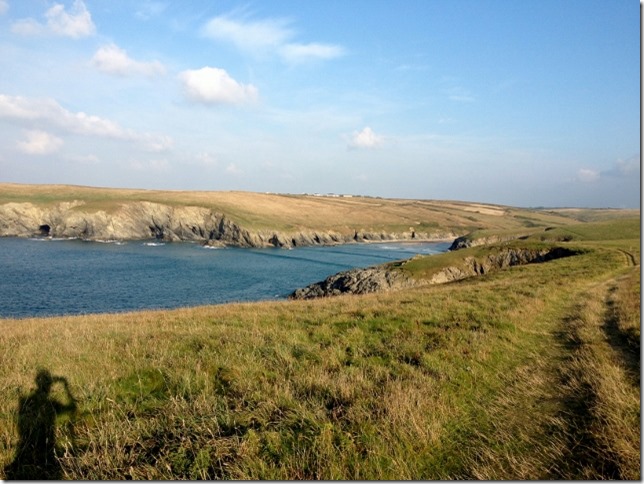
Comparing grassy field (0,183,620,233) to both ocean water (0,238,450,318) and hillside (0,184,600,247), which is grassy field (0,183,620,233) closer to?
hillside (0,184,600,247)

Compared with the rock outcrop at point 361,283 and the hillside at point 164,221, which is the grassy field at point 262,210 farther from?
the rock outcrop at point 361,283

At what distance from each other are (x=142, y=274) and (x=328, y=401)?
7285cm

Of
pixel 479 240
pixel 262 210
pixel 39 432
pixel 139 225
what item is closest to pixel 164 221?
pixel 139 225

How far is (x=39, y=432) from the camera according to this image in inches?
255

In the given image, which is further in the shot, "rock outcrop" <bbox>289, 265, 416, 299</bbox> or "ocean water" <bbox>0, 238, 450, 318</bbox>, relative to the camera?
"rock outcrop" <bbox>289, 265, 416, 299</bbox>

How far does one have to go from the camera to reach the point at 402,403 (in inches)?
272

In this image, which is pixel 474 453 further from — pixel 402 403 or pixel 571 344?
pixel 571 344

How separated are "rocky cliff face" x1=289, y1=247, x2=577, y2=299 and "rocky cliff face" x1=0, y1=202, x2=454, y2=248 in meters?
74.8

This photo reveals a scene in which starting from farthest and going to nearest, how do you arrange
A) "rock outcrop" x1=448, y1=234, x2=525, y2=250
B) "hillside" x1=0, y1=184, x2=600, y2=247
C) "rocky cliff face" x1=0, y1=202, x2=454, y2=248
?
"hillside" x1=0, y1=184, x2=600, y2=247, "rocky cliff face" x1=0, y1=202, x2=454, y2=248, "rock outcrop" x1=448, y1=234, x2=525, y2=250

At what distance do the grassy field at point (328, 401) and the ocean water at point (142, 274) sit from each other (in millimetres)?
41054

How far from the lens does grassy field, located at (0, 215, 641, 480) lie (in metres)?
5.45

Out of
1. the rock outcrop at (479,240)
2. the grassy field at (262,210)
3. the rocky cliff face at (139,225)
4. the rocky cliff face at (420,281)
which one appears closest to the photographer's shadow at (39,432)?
the rocky cliff face at (420,281)

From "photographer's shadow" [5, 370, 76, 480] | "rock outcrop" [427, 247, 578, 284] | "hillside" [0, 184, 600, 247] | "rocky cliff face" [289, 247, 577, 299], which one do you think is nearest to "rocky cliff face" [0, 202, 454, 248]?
"hillside" [0, 184, 600, 247]

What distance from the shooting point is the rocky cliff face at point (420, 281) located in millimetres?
51344
